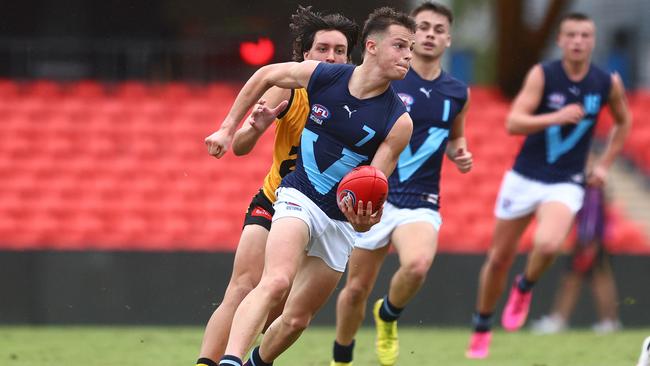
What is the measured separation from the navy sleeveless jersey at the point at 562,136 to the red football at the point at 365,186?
371cm

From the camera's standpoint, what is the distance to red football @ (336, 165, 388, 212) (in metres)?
6.61

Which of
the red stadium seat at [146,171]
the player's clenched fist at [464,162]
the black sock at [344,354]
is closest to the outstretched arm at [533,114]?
the player's clenched fist at [464,162]

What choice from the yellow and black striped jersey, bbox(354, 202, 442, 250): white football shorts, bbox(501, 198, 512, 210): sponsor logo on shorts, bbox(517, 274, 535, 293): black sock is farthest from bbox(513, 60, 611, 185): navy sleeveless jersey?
the yellow and black striped jersey

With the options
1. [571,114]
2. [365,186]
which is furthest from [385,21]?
[571,114]

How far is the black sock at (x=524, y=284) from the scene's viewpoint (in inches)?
399

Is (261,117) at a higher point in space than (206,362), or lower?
higher

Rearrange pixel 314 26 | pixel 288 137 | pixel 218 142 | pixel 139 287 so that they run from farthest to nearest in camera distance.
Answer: pixel 139 287 < pixel 314 26 < pixel 288 137 < pixel 218 142

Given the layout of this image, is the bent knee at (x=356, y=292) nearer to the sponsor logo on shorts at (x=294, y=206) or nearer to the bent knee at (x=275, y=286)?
the sponsor logo on shorts at (x=294, y=206)

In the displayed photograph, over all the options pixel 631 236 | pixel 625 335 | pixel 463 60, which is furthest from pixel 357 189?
pixel 463 60

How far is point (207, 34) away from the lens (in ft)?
61.7

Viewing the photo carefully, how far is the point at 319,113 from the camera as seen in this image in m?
7.00

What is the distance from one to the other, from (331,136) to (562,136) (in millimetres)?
3687

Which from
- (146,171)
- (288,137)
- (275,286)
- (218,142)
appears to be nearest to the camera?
(275,286)

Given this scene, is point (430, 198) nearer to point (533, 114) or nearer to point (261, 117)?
point (533, 114)
